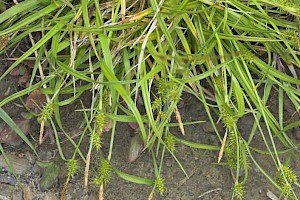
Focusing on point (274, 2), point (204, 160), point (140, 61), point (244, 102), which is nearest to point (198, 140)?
point (204, 160)

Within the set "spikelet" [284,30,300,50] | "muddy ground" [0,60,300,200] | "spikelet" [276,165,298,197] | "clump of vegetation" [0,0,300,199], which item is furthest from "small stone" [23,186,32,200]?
"spikelet" [284,30,300,50]

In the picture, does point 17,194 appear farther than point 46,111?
Yes

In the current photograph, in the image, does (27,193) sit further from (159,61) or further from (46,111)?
(159,61)

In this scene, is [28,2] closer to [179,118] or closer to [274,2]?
[179,118]

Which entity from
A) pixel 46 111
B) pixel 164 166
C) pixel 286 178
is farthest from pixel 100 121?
pixel 286 178

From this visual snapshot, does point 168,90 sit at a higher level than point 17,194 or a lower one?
A: higher

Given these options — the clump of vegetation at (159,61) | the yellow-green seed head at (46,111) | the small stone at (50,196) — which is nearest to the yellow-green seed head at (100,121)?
the clump of vegetation at (159,61)
